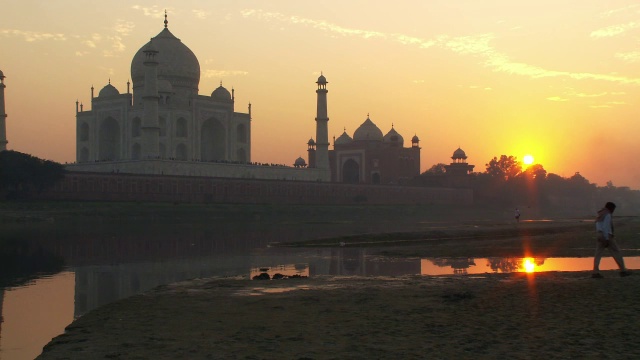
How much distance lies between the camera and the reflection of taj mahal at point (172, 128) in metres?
55.9

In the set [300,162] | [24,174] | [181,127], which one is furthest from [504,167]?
[24,174]

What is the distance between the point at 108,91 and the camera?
214 ft

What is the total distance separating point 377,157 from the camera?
3324 inches

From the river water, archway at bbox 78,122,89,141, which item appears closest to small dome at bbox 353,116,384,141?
archway at bbox 78,122,89,141

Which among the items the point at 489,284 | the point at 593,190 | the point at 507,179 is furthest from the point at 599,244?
the point at 593,190

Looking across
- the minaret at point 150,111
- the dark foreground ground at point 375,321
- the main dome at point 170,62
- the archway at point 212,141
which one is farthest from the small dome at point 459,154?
the dark foreground ground at point 375,321

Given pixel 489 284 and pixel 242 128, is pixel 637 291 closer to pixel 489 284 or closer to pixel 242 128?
pixel 489 284

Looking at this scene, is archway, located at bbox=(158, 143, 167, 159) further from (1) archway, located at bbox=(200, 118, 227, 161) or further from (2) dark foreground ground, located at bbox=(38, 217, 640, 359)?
(2) dark foreground ground, located at bbox=(38, 217, 640, 359)

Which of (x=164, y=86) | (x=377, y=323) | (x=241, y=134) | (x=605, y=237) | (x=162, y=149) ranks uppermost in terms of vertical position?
(x=164, y=86)

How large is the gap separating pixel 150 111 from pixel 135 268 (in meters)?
38.5

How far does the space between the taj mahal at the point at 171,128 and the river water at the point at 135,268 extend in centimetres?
2946

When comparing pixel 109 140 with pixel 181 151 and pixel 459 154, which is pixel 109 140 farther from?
pixel 459 154

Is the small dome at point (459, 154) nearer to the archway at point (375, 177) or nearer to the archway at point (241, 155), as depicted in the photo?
the archway at point (375, 177)

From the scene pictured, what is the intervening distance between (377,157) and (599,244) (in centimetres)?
7289
